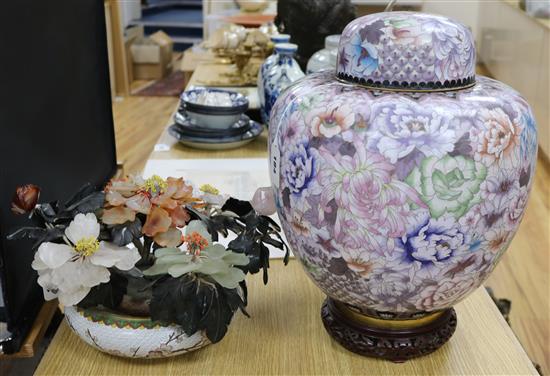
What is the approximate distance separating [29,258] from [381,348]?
391mm

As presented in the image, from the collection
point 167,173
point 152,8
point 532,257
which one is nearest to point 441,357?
point 167,173

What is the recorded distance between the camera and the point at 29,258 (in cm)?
74

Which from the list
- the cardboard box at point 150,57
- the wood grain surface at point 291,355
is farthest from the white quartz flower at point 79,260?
the cardboard box at point 150,57

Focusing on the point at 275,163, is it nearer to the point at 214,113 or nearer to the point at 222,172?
the point at 222,172

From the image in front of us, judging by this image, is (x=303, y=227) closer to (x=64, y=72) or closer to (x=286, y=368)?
(x=286, y=368)

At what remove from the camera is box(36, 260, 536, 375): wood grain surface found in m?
0.71

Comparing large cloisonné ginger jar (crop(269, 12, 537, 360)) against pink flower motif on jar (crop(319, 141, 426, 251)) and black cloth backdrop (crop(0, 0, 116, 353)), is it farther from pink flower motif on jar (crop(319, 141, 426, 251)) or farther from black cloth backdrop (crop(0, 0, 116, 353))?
black cloth backdrop (crop(0, 0, 116, 353))

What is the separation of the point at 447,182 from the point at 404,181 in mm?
37

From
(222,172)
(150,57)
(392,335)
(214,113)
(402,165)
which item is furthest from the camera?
(150,57)

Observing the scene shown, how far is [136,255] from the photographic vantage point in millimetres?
640

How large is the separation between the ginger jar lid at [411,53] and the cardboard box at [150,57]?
4643mm

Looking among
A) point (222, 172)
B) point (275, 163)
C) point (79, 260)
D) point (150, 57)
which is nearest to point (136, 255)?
point (79, 260)

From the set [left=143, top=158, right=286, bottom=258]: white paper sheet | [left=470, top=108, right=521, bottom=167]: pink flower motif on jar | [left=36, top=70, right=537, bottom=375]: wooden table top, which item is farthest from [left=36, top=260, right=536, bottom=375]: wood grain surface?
[left=143, top=158, right=286, bottom=258]: white paper sheet

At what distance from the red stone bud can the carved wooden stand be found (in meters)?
0.34
